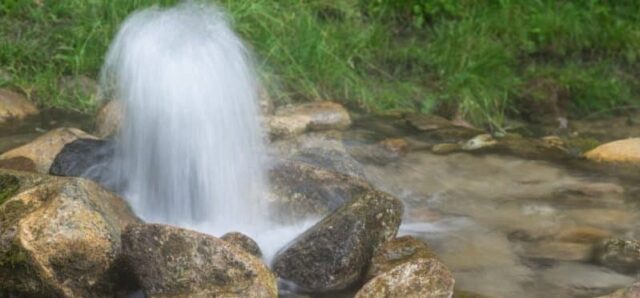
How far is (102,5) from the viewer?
735cm

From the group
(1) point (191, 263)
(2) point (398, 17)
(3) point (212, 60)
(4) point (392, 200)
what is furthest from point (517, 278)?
(2) point (398, 17)

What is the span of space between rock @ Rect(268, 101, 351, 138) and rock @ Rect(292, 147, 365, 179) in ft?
2.84

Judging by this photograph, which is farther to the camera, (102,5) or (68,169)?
(102,5)

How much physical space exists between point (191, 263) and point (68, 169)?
4.88 ft

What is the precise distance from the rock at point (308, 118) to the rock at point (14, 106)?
1438 millimetres

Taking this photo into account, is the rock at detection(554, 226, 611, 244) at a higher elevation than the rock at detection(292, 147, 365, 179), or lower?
lower

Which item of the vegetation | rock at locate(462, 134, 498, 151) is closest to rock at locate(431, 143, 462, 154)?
rock at locate(462, 134, 498, 151)

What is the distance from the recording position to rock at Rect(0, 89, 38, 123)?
260 inches

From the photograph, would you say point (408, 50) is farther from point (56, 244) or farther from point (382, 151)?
point (56, 244)

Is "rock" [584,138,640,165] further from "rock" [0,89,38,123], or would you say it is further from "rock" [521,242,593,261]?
"rock" [0,89,38,123]

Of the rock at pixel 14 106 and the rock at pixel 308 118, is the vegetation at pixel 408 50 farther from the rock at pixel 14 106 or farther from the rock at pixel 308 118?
the rock at pixel 308 118

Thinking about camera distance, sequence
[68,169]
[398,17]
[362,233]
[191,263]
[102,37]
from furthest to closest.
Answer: [398,17], [102,37], [68,169], [362,233], [191,263]

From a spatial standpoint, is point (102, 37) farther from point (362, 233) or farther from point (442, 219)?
point (362, 233)

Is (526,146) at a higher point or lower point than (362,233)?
lower
